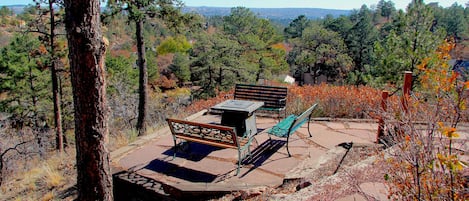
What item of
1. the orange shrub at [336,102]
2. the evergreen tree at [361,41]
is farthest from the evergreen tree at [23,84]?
the evergreen tree at [361,41]

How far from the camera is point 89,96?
291 cm

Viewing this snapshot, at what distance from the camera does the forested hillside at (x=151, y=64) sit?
7.99m

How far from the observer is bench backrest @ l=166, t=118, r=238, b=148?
13.6 feet

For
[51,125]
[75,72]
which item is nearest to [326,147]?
[75,72]

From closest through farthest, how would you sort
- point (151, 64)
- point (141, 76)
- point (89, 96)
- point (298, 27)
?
point (89, 96), point (141, 76), point (151, 64), point (298, 27)

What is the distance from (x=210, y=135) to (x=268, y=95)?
2.51 meters

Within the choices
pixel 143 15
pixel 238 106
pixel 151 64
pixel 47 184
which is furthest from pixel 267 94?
pixel 151 64

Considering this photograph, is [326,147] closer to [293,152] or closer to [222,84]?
A: [293,152]

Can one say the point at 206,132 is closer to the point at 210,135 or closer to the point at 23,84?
the point at 210,135

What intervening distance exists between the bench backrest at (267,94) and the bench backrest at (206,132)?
226 centimetres

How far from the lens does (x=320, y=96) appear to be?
7.56m

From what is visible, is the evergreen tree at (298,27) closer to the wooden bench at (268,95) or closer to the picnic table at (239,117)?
the wooden bench at (268,95)

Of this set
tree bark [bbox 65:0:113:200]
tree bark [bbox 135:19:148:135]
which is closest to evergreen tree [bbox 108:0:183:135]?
tree bark [bbox 135:19:148:135]

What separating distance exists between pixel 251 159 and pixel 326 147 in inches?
50.3
